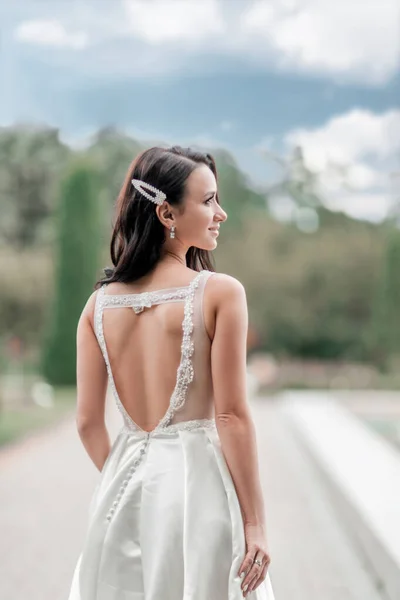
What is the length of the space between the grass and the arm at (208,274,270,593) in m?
5.88

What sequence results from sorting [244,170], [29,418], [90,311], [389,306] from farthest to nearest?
1. [244,170]
2. [389,306]
3. [29,418]
4. [90,311]

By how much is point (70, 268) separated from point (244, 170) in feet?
14.7

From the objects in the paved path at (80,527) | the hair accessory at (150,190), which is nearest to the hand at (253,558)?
the hair accessory at (150,190)

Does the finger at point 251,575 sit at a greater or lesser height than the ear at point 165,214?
lesser

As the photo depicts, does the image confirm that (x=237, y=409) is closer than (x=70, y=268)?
Yes

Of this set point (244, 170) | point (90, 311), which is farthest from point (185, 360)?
point (244, 170)

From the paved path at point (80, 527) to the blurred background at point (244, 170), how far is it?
2035 mm

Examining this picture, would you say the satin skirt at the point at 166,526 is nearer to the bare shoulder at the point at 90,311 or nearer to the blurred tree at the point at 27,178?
the bare shoulder at the point at 90,311

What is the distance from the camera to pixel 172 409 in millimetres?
1485

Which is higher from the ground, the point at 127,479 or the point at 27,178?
the point at 27,178

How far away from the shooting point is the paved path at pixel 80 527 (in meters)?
3.32

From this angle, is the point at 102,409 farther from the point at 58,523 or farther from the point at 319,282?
the point at 319,282

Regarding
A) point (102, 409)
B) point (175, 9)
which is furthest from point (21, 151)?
point (102, 409)

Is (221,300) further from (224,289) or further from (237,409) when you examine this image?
(237,409)
